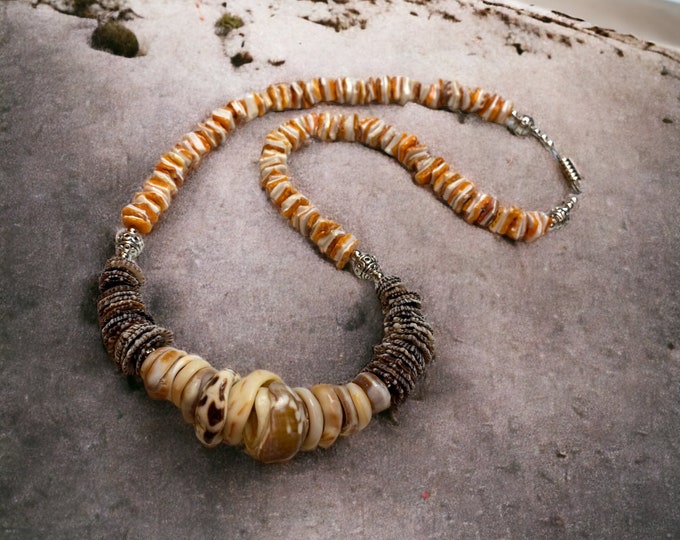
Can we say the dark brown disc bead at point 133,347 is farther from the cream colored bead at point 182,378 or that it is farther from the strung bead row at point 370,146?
the strung bead row at point 370,146

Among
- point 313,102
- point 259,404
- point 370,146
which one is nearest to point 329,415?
point 259,404

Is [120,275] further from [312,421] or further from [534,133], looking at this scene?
[534,133]

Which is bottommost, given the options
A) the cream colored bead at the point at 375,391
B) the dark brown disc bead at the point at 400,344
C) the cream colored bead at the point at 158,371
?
the cream colored bead at the point at 158,371

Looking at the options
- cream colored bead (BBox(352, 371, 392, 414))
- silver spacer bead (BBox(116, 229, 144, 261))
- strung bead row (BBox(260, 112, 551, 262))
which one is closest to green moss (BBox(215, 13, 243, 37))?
strung bead row (BBox(260, 112, 551, 262))

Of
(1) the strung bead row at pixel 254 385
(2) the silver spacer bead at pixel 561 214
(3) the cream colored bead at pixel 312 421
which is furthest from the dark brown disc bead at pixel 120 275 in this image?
(2) the silver spacer bead at pixel 561 214

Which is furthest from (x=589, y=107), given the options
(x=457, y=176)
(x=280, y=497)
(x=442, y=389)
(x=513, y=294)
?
(x=280, y=497)

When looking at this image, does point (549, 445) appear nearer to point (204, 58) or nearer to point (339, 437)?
point (339, 437)

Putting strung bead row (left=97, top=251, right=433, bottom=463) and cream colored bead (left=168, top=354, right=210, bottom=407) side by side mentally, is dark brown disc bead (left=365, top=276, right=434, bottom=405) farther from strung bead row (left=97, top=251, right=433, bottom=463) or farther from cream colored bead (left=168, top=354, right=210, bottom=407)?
cream colored bead (left=168, top=354, right=210, bottom=407)
